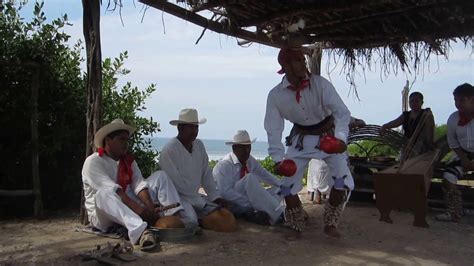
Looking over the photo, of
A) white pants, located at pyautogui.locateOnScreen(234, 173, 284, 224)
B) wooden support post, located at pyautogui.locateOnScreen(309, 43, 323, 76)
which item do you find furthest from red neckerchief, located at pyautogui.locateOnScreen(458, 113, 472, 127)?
wooden support post, located at pyautogui.locateOnScreen(309, 43, 323, 76)

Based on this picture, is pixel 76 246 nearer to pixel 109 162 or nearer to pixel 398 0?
pixel 109 162

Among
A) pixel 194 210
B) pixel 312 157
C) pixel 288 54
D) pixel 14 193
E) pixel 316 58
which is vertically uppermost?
pixel 316 58

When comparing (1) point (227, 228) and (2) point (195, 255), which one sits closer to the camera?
(2) point (195, 255)

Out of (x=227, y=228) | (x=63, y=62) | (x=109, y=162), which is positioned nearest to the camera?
(x=109, y=162)

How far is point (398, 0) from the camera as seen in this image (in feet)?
19.8

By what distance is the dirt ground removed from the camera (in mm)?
4188

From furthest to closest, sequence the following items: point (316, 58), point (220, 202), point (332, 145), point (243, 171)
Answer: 1. point (316, 58)
2. point (243, 171)
3. point (220, 202)
4. point (332, 145)

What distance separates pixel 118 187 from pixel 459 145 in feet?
13.8

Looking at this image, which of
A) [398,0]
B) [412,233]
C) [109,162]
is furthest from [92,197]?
[398,0]

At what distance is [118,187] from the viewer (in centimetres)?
462

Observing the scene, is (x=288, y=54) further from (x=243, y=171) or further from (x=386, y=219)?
(x=386, y=219)

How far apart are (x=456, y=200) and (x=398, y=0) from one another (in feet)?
8.20

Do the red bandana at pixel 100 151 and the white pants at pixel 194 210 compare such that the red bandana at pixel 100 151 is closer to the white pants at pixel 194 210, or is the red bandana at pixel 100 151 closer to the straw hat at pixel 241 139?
the white pants at pixel 194 210

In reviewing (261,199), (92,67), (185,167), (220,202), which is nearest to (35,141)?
(92,67)
